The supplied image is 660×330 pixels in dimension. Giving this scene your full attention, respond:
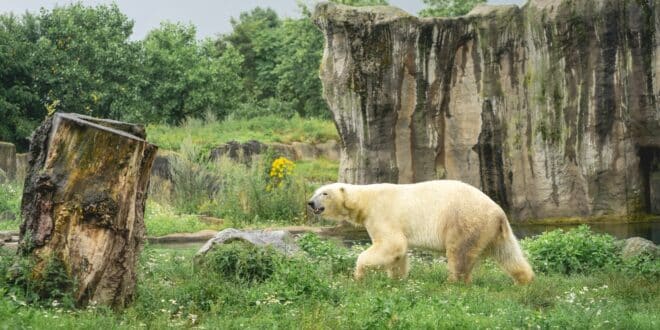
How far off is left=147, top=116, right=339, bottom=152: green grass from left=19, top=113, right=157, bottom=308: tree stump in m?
23.8

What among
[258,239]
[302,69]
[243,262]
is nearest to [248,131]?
[302,69]

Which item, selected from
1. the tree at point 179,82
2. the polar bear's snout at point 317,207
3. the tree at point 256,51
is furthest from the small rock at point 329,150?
the polar bear's snout at point 317,207

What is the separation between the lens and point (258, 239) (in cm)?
1070

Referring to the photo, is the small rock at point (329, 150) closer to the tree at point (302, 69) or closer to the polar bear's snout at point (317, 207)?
the tree at point (302, 69)

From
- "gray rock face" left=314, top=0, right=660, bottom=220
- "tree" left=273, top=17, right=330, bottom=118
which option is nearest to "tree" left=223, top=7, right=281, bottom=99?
"tree" left=273, top=17, right=330, bottom=118

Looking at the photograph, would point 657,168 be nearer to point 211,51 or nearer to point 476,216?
point 476,216

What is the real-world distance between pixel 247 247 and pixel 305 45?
36974 millimetres

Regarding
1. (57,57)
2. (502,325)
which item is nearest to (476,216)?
(502,325)

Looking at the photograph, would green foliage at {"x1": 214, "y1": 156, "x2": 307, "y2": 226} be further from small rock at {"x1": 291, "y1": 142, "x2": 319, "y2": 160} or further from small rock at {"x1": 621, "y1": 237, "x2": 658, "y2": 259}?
small rock at {"x1": 291, "y1": 142, "x2": 319, "y2": 160}

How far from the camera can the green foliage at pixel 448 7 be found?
48.5 metres

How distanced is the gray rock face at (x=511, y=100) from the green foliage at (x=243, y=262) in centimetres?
1340

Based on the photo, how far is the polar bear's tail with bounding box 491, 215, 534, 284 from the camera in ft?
32.9

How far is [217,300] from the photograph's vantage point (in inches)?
313

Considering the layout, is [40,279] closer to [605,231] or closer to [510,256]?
[510,256]
